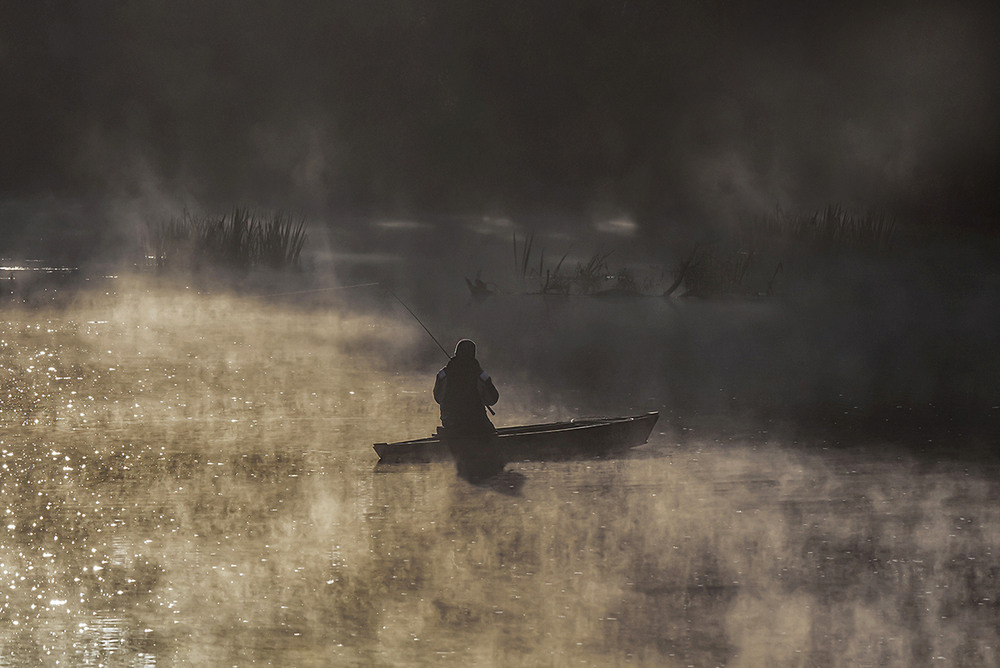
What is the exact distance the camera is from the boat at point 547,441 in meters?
13.6

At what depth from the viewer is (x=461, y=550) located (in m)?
Answer: 9.99

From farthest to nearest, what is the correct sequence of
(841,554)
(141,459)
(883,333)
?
1. (883,333)
2. (141,459)
3. (841,554)

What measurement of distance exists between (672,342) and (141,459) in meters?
19.6

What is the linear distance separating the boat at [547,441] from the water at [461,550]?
0.23 m

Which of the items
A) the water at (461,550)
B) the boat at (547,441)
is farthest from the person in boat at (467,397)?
the water at (461,550)

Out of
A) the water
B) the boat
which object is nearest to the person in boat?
the boat

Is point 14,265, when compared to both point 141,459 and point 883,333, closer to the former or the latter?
point 883,333

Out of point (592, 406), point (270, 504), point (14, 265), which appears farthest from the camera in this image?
point (14, 265)

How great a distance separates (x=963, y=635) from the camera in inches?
310

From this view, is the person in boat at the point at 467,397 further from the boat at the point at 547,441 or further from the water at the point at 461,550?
the water at the point at 461,550

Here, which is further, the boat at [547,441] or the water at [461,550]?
the boat at [547,441]

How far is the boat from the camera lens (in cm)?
1359

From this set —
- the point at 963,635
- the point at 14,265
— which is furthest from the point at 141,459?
the point at 14,265

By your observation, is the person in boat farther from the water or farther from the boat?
the water
